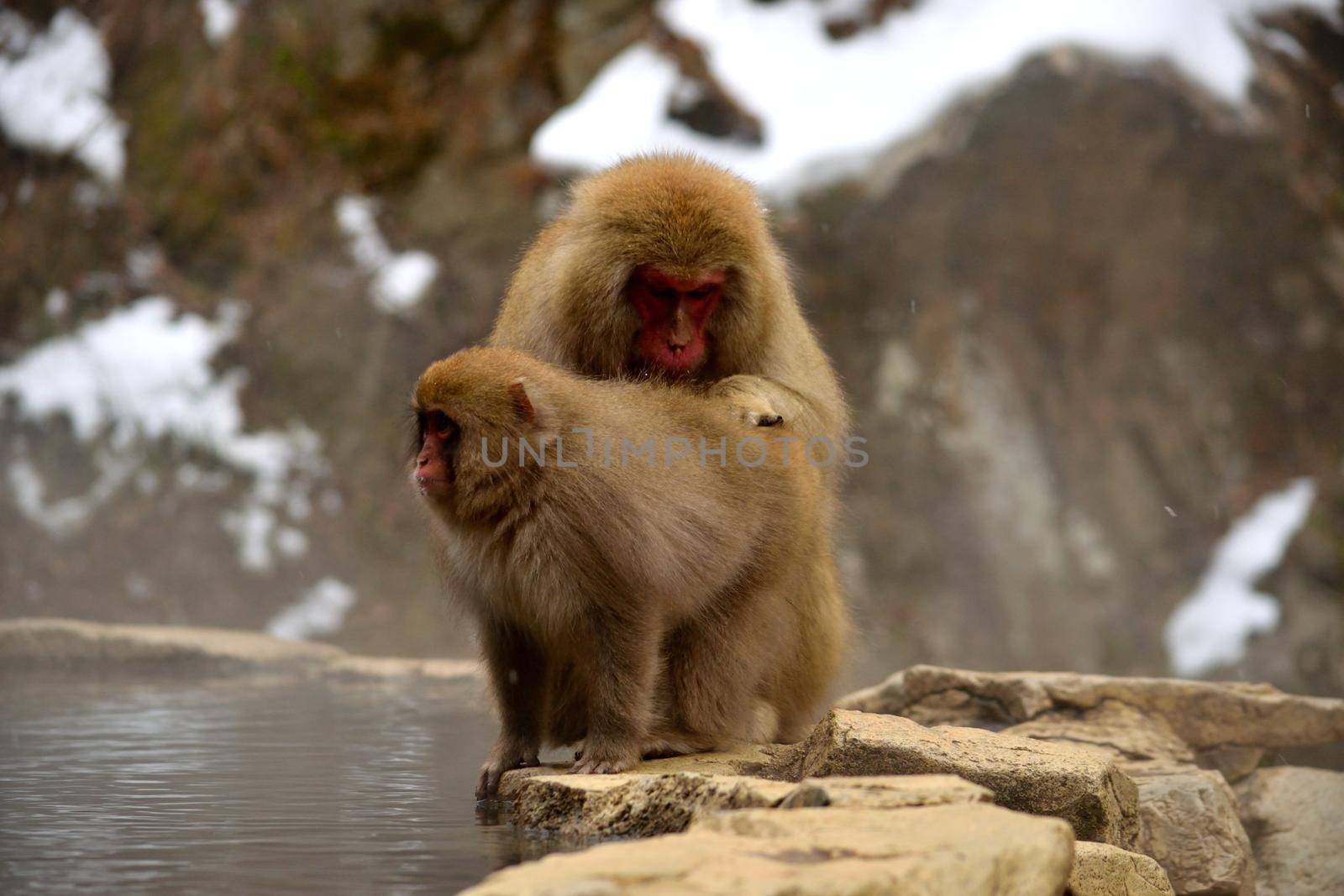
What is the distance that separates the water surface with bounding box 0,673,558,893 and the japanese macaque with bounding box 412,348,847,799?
43 centimetres

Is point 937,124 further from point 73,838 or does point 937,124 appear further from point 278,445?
point 73,838

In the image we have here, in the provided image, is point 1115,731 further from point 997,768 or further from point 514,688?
point 514,688

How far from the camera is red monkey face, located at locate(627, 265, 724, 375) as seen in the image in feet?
14.4

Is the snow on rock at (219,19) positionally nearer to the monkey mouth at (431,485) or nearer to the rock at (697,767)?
the monkey mouth at (431,485)

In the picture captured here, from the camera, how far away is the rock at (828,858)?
2332 mm

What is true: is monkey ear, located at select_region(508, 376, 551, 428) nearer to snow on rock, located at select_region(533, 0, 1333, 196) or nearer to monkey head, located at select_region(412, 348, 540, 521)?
monkey head, located at select_region(412, 348, 540, 521)

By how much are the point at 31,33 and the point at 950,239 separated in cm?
792

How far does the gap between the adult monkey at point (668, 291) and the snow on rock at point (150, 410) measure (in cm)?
634

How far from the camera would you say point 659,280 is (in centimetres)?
439

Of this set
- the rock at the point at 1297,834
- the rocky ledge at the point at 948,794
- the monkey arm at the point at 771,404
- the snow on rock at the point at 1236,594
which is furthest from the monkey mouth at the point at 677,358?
the snow on rock at the point at 1236,594

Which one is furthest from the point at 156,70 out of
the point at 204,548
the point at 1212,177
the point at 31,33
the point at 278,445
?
the point at 1212,177

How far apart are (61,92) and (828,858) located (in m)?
11.4

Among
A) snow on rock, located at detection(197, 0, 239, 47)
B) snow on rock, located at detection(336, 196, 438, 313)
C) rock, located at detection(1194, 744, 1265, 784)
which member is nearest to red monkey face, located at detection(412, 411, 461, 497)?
rock, located at detection(1194, 744, 1265, 784)
